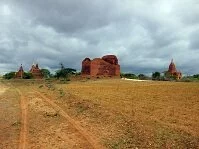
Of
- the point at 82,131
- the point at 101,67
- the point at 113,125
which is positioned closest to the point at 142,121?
the point at 113,125

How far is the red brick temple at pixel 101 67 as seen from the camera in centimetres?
9181

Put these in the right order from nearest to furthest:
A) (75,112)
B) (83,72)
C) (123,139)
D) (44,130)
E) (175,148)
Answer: (175,148), (123,139), (44,130), (75,112), (83,72)

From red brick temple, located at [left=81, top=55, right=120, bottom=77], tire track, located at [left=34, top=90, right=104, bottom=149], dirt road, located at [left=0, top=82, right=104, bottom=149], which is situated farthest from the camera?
red brick temple, located at [left=81, top=55, right=120, bottom=77]

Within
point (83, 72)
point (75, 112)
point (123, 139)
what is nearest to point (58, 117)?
point (75, 112)

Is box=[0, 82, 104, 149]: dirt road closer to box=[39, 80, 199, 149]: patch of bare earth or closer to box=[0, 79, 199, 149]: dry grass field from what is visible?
box=[0, 79, 199, 149]: dry grass field

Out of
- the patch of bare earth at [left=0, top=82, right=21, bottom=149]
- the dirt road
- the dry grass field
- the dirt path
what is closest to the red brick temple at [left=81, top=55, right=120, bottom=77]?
the patch of bare earth at [left=0, top=82, right=21, bottom=149]

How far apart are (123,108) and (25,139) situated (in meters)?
7.28

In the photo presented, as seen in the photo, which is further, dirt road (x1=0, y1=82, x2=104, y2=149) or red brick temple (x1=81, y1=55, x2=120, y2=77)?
red brick temple (x1=81, y1=55, x2=120, y2=77)

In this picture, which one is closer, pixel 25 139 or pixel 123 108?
pixel 25 139

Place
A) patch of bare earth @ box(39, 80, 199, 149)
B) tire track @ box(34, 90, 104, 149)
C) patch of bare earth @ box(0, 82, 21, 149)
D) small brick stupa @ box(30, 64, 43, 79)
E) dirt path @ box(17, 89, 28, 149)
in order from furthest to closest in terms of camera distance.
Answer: small brick stupa @ box(30, 64, 43, 79) → patch of bare earth @ box(0, 82, 21, 149) → dirt path @ box(17, 89, 28, 149) → tire track @ box(34, 90, 104, 149) → patch of bare earth @ box(39, 80, 199, 149)

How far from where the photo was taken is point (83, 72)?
3708 inches

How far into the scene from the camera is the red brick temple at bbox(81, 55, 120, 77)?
9181cm

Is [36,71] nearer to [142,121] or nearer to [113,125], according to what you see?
[113,125]

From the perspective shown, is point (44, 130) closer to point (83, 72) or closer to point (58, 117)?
point (58, 117)
